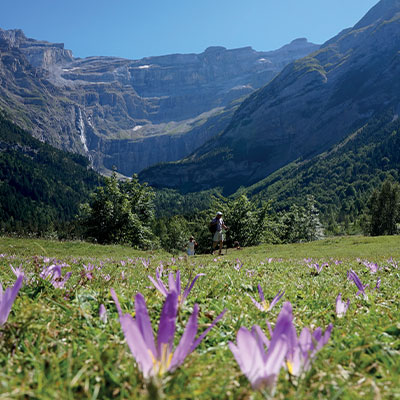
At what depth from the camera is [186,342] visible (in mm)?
937

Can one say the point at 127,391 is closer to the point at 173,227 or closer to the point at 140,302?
the point at 140,302

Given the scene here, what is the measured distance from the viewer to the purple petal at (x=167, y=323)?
94cm

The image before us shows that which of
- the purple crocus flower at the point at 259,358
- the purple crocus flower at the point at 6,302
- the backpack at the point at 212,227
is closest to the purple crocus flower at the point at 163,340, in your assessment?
the purple crocus flower at the point at 259,358

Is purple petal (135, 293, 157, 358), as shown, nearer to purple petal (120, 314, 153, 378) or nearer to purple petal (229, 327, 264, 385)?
purple petal (120, 314, 153, 378)

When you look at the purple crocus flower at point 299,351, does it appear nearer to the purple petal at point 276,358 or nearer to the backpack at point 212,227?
the purple petal at point 276,358

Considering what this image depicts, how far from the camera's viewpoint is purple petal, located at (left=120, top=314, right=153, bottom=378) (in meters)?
0.85

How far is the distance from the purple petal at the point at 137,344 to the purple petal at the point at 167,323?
55 millimetres

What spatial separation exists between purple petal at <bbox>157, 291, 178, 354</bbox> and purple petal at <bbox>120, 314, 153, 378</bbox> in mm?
55

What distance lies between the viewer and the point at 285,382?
996 millimetres

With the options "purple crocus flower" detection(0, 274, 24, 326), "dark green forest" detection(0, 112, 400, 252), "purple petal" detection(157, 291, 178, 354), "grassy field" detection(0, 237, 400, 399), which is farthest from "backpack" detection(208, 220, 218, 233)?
"dark green forest" detection(0, 112, 400, 252)

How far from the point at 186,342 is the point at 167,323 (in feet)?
0.27

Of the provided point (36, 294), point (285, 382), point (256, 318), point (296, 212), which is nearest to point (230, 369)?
point (285, 382)

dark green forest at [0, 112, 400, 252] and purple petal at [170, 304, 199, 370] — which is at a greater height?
purple petal at [170, 304, 199, 370]

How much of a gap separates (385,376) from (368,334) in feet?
1.84
